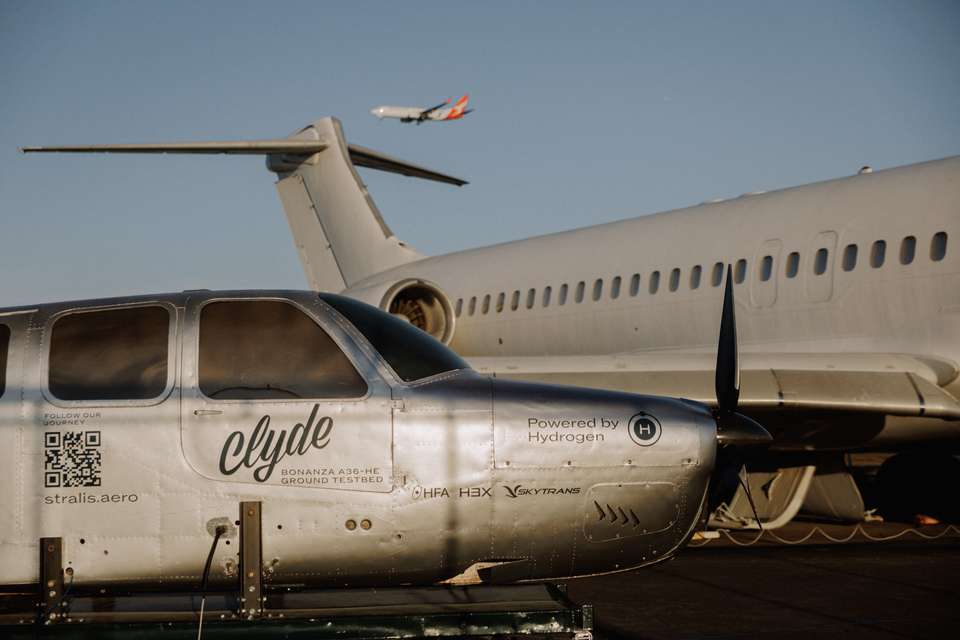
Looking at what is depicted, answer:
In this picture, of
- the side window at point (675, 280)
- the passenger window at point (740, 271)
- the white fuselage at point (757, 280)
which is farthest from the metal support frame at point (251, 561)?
the side window at point (675, 280)

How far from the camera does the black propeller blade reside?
6477mm

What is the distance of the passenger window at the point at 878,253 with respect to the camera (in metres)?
15.4

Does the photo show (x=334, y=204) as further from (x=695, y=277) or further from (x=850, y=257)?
(x=850, y=257)

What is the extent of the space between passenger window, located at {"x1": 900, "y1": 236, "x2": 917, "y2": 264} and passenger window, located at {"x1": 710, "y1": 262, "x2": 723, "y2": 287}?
3220mm

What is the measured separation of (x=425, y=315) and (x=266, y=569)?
16454 mm

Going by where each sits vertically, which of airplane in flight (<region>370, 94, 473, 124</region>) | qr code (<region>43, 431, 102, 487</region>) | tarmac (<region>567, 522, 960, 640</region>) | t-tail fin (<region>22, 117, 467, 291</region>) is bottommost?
tarmac (<region>567, 522, 960, 640</region>)

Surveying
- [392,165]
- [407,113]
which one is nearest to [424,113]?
[407,113]

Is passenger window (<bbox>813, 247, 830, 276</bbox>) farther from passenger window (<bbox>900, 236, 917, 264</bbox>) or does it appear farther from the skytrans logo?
the skytrans logo

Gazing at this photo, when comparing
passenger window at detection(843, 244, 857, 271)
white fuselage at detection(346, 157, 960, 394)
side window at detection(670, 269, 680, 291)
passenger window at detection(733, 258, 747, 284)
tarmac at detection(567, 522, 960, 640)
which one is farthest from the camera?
side window at detection(670, 269, 680, 291)

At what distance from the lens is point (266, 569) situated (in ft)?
20.3

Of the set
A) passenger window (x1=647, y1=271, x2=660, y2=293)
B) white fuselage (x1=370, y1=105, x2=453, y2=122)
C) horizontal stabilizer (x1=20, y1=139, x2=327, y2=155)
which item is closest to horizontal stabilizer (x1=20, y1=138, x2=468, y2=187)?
A: horizontal stabilizer (x1=20, y1=139, x2=327, y2=155)

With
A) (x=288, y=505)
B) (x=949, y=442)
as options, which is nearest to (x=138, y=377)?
(x=288, y=505)

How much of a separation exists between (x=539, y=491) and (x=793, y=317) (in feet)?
→ 35.9

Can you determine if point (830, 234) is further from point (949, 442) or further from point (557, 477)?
point (557, 477)
